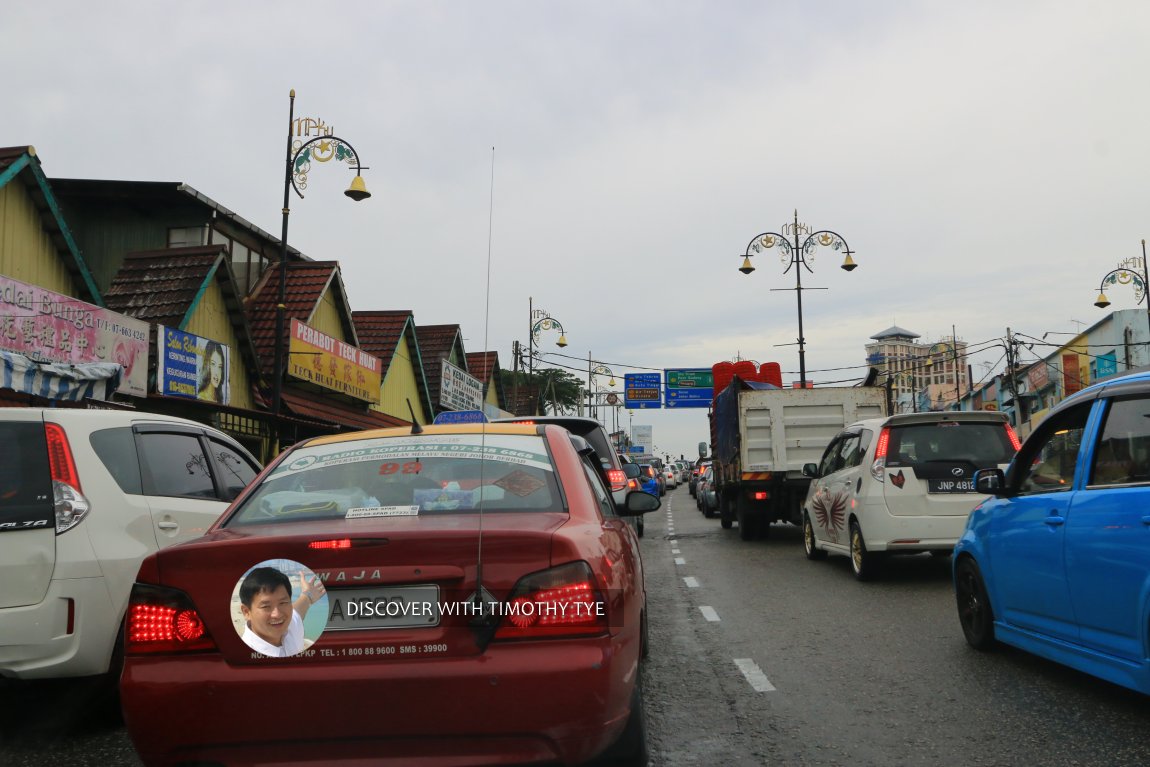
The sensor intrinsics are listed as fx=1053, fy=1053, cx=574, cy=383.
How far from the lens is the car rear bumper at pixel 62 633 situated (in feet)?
16.3

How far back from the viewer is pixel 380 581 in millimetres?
3354

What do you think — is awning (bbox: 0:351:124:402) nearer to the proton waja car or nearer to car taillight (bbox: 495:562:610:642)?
the proton waja car

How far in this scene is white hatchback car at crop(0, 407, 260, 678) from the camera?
5.02 metres

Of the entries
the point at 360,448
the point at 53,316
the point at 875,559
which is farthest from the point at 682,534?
the point at 360,448

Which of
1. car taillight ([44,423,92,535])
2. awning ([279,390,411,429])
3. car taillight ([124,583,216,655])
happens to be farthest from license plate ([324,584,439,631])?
awning ([279,390,411,429])

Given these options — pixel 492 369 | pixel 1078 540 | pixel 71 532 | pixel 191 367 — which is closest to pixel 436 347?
pixel 492 369

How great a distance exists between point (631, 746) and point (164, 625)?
1580mm

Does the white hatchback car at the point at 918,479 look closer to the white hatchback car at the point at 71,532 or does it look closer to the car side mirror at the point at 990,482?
the car side mirror at the point at 990,482

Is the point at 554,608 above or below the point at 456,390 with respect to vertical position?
below

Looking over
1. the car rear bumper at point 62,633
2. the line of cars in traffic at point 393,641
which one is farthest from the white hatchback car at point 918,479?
the car rear bumper at point 62,633

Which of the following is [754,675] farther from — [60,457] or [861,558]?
[861,558]

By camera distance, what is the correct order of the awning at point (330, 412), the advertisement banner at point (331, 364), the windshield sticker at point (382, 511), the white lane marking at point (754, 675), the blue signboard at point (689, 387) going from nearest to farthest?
the windshield sticker at point (382, 511), the white lane marking at point (754, 675), the advertisement banner at point (331, 364), the awning at point (330, 412), the blue signboard at point (689, 387)

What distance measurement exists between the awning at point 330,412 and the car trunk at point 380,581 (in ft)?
64.1

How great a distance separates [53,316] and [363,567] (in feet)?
42.9
